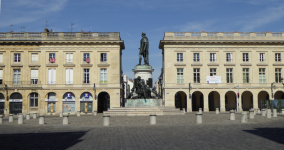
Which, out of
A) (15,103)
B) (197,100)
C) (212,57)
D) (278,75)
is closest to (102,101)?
(15,103)

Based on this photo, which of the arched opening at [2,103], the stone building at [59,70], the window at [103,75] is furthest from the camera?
the window at [103,75]

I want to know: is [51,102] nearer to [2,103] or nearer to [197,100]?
[2,103]

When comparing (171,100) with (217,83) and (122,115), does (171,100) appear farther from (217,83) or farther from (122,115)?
(122,115)

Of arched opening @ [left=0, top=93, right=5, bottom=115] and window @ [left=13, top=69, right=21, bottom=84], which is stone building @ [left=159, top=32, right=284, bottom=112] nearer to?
window @ [left=13, top=69, right=21, bottom=84]

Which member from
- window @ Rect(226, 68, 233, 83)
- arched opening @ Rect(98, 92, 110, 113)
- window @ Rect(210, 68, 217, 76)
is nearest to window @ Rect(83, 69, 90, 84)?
arched opening @ Rect(98, 92, 110, 113)

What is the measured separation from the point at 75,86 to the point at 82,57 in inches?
208

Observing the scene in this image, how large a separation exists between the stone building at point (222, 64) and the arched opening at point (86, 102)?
1320cm

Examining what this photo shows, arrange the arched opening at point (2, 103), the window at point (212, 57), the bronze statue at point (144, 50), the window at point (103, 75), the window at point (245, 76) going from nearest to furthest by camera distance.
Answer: the bronze statue at point (144, 50), the arched opening at point (2, 103), the window at point (103, 75), the window at point (245, 76), the window at point (212, 57)

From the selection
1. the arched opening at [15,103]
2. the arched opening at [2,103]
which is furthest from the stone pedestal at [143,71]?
the arched opening at [2,103]

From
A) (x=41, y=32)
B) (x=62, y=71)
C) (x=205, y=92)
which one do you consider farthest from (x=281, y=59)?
(x=41, y=32)

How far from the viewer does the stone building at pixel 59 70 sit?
54719 mm

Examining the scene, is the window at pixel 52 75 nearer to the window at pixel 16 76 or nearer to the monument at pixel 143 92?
the window at pixel 16 76

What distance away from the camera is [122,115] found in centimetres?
3481

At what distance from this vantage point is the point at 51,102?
5519 centimetres
